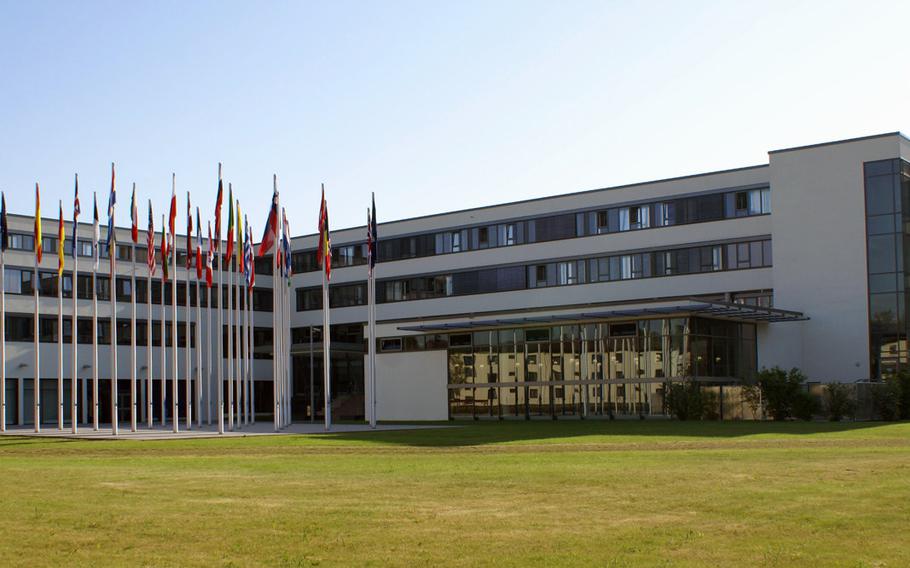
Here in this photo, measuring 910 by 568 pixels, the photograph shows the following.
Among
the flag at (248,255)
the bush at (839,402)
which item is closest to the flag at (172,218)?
the flag at (248,255)

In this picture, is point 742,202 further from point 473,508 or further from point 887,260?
point 473,508

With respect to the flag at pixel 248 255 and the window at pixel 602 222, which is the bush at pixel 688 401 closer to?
the window at pixel 602 222

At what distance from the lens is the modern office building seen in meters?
58.6

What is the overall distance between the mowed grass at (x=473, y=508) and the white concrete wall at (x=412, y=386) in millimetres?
34252

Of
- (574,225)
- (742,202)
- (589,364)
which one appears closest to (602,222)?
(574,225)

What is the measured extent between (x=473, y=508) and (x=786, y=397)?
127 ft

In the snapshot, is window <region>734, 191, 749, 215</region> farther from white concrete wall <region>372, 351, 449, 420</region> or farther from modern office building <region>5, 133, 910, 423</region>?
white concrete wall <region>372, 351, 449, 420</region>

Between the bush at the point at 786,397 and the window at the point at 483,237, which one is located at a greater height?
the window at the point at 483,237

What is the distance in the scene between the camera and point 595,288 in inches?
2781

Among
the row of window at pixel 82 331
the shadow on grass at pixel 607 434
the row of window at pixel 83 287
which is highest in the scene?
the row of window at pixel 83 287

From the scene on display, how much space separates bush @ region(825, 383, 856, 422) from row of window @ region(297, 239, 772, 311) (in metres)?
12.9

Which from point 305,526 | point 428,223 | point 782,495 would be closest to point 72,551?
point 305,526

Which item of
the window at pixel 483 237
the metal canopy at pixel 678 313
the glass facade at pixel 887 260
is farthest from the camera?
the window at pixel 483 237

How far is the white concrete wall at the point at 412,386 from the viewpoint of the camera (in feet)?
219
